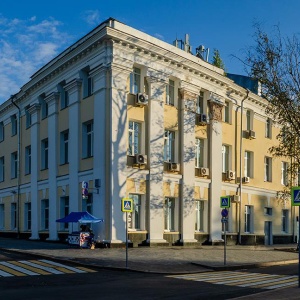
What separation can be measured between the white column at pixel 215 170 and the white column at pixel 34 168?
11404 millimetres

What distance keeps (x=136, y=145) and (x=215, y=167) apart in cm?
709

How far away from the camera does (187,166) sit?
96.9ft

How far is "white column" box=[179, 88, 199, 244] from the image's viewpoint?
2912 centimetres

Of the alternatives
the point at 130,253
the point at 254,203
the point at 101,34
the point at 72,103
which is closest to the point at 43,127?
the point at 72,103

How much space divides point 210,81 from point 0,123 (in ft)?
62.8

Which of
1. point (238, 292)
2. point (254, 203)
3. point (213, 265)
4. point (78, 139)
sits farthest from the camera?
point (254, 203)

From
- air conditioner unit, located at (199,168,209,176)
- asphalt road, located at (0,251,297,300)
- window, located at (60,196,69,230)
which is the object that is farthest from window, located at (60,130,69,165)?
asphalt road, located at (0,251,297,300)

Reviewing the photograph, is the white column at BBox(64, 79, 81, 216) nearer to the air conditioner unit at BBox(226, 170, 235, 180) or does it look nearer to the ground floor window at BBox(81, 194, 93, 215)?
the ground floor window at BBox(81, 194, 93, 215)

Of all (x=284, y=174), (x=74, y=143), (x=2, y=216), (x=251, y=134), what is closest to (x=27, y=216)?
(x=2, y=216)

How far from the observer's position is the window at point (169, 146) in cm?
2902

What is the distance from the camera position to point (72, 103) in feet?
93.6

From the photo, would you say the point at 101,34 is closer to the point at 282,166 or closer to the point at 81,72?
the point at 81,72

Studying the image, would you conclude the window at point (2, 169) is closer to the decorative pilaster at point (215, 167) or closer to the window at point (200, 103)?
the window at point (200, 103)

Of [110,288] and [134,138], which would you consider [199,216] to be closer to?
[134,138]
